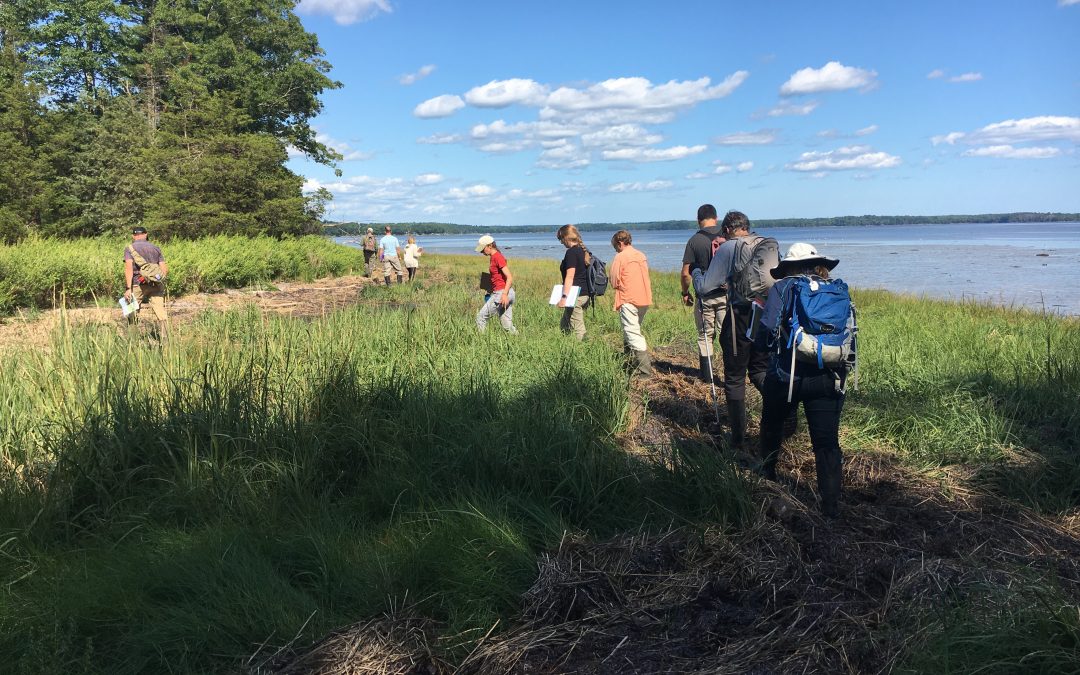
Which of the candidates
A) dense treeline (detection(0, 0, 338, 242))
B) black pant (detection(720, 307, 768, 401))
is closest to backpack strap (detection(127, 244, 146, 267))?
black pant (detection(720, 307, 768, 401))

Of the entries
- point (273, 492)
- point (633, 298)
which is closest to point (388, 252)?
point (633, 298)

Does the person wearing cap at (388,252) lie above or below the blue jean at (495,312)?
above

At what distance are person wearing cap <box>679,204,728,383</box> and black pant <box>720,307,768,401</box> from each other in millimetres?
1094

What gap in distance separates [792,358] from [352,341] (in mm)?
4187

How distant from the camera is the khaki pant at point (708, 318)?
6918 millimetres

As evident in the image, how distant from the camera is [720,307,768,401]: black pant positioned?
17.3 ft

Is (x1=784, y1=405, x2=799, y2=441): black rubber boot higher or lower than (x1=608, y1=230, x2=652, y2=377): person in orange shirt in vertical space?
lower

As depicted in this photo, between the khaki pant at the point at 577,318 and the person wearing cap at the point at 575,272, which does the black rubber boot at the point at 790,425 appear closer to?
the person wearing cap at the point at 575,272

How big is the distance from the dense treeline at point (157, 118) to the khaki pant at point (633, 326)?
2343 cm

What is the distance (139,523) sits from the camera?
3725 mm

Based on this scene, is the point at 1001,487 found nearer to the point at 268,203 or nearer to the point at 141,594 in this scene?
the point at 141,594

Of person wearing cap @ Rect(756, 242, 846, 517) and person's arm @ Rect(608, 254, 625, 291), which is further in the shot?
person's arm @ Rect(608, 254, 625, 291)

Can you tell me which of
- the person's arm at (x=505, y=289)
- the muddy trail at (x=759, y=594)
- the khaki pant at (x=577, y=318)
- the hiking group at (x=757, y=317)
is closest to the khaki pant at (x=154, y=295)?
the hiking group at (x=757, y=317)

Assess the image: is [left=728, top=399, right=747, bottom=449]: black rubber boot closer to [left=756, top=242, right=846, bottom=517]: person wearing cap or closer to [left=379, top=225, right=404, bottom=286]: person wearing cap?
[left=756, top=242, right=846, bottom=517]: person wearing cap
